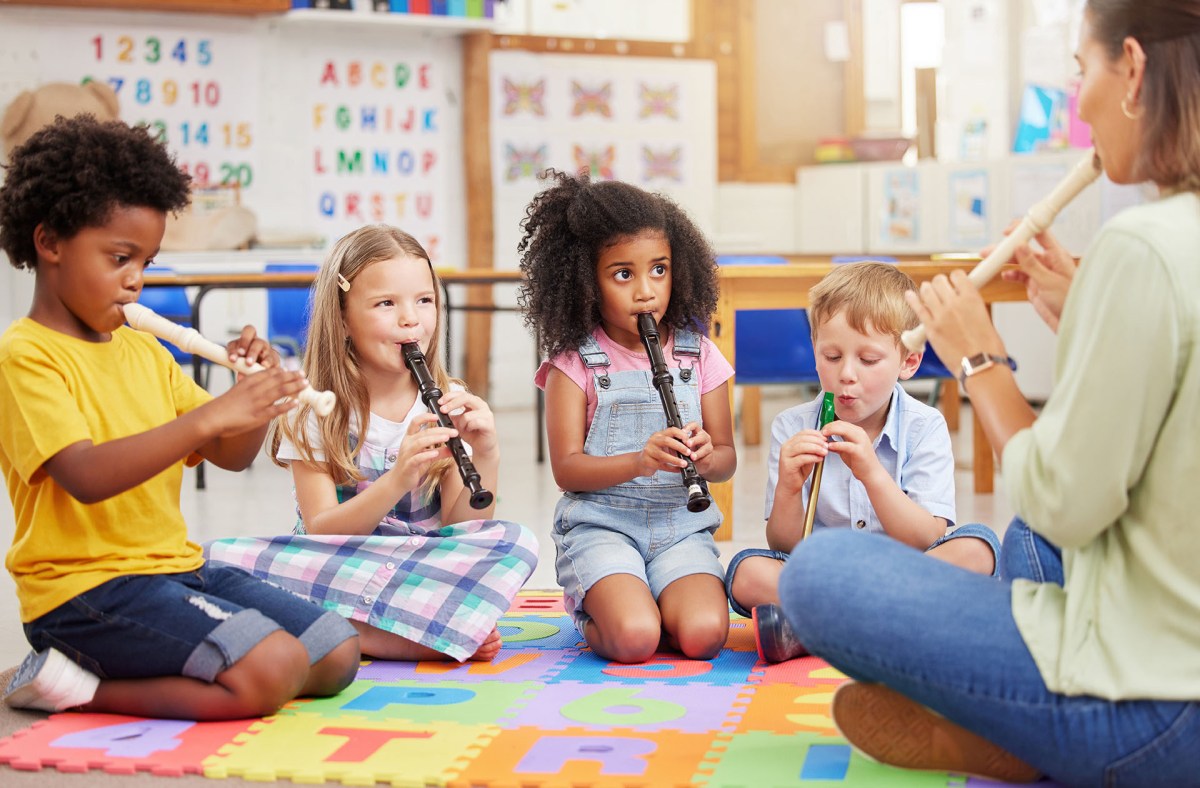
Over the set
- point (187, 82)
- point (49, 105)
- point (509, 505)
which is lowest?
point (509, 505)

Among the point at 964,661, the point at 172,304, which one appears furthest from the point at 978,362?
the point at 172,304

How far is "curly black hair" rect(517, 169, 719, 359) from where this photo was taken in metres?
2.15

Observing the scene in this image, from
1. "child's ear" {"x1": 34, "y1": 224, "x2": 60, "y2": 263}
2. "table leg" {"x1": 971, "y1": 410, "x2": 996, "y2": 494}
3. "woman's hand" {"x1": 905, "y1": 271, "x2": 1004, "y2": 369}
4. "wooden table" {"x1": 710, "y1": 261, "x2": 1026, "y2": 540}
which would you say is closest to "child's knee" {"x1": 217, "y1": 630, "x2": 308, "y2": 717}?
"child's ear" {"x1": 34, "y1": 224, "x2": 60, "y2": 263}

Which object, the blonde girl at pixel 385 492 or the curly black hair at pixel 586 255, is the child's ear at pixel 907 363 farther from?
the blonde girl at pixel 385 492

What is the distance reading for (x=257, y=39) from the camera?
17.6 ft

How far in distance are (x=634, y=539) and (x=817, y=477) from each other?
13.2 inches

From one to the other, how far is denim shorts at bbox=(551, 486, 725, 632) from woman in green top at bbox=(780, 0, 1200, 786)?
0.71 metres

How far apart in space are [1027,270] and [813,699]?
1.99 ft

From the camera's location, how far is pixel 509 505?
339 centimetres

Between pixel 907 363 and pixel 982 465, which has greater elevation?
pixel 907 363

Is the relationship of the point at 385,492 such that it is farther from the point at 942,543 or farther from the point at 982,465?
the point at 982,465

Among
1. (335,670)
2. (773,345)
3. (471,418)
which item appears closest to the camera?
(335,670)

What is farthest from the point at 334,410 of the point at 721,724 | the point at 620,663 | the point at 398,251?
the point at 721,724

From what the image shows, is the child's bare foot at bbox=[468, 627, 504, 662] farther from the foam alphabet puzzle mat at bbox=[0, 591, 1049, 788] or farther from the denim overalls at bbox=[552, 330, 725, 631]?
the denim overalls at bbox=[552, 330, 725, 631]
